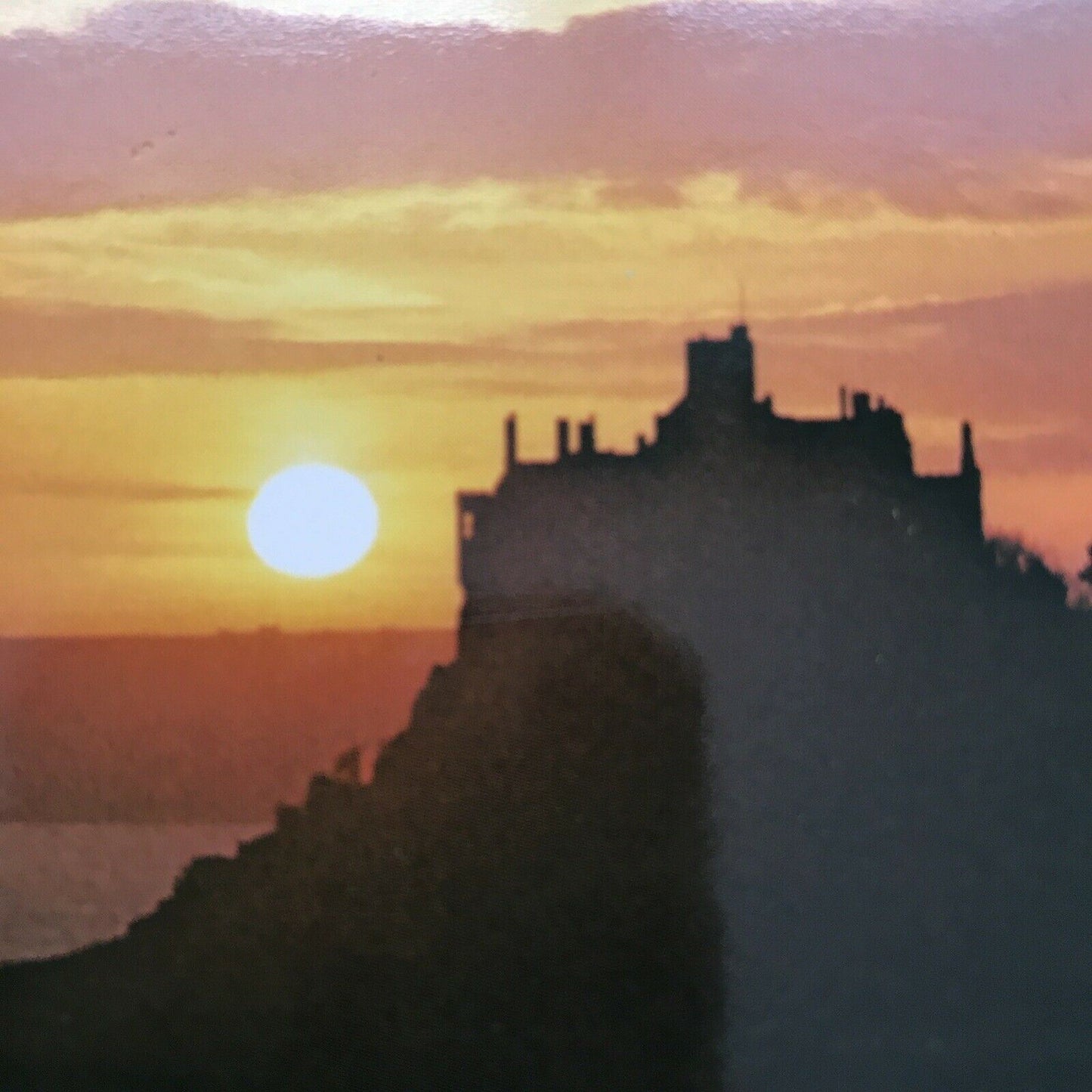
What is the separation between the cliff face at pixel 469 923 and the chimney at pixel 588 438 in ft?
0.85

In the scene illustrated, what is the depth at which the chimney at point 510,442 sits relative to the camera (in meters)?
1.97

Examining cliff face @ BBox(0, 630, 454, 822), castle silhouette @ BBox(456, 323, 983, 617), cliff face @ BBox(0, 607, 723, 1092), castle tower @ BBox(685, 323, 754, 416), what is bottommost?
cliff face @ BBox(0, 607, 723, 1092)

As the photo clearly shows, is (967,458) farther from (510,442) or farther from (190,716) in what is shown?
(190,716)

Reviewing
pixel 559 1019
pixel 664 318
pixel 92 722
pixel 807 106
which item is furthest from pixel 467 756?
pixel 807 106

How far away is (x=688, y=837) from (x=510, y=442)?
26.2 inches

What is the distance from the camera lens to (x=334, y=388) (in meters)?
2.00

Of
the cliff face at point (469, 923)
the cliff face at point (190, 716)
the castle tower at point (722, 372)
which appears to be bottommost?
the cliff face at point (469, 923)

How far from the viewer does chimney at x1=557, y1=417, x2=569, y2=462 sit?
1.96 m

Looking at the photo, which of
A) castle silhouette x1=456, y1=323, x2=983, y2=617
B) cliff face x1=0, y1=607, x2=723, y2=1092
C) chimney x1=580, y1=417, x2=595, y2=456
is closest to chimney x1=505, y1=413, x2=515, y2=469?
castle silhouette x1=456, y1=323, x2=983, y2=617

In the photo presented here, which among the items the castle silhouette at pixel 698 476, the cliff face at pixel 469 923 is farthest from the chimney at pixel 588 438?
the cliff face at pixel 469 923

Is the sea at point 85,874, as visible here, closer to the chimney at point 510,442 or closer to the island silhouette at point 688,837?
the island silhouette at point 688,837

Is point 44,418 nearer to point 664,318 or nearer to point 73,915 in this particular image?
point 73,915

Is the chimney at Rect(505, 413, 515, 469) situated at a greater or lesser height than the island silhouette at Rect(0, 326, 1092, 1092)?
greater

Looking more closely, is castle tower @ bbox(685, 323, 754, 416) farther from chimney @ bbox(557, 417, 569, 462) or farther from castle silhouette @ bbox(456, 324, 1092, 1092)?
chimney @ bbox(557, 417, 569, 462)
